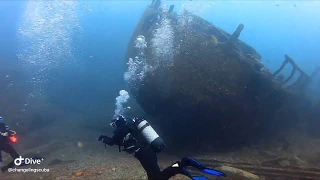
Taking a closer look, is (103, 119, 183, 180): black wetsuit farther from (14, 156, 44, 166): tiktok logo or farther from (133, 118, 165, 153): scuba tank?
(14, 156, 44, 166): tiktok logo

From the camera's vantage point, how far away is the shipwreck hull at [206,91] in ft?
31.2

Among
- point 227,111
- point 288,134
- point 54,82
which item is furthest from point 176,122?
point 54,82

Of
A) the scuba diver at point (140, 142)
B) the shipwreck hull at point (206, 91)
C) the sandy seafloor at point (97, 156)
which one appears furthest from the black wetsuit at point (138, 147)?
the shipwreck hull at point (206, 91)

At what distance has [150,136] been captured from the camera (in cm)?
566

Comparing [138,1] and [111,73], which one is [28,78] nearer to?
[111,73]

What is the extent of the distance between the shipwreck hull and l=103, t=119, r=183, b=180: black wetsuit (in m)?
4.12

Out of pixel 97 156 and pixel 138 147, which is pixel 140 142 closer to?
pixel 138 147

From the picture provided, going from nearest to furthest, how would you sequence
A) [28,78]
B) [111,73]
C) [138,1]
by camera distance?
[28,78] → [111,73] → [138,1]

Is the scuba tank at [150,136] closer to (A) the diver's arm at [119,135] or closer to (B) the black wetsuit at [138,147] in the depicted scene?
(B) the black wetsuit at [138,147]

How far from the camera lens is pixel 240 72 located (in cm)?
966

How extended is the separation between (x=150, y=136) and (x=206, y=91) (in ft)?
14.2

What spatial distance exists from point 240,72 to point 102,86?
16495 mm

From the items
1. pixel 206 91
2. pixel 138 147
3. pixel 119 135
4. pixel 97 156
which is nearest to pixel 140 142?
pixel 138 147

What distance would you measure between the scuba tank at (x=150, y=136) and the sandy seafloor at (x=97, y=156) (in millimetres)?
2121
